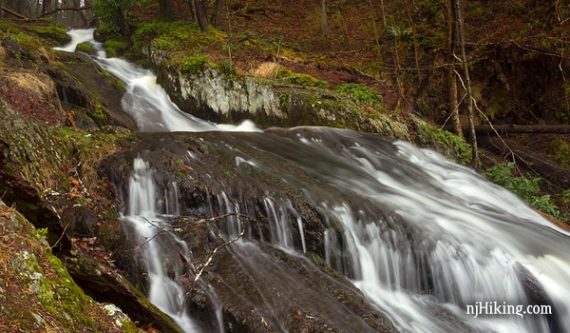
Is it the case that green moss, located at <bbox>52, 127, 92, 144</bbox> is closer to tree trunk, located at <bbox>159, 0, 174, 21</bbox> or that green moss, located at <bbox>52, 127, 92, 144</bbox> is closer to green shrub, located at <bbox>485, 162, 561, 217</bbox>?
green shrub, located at <bbox>485, 162, 561, 217</bbox>

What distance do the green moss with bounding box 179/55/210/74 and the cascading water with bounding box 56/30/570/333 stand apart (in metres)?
4.02

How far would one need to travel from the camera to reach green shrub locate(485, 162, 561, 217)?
405 inches

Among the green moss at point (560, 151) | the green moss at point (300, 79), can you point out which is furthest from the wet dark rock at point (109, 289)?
the green moss at point (560, 151)

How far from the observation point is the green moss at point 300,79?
516 inches

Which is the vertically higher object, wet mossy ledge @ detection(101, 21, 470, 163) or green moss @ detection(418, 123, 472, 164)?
wet mossy ledge @ detection(101, 21, 470, 163)

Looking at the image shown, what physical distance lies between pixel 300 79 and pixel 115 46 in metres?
6.90

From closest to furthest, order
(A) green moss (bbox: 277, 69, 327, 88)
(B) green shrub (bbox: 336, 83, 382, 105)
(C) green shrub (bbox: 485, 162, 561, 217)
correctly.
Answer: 1. (C) green shrub (bbox: 485, 162, 561, 217)
2. (B) green shrub (bbox: 336, 83, 382, 105)
3. (A) green moss (bbox: 277, 69, 327, 88)

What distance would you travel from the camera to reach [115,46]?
15.8m

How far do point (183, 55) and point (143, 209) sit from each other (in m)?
8.07

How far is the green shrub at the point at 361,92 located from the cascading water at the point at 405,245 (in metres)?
4.48

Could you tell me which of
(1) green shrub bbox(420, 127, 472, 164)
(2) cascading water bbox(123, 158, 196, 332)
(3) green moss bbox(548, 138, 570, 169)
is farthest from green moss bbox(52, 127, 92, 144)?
(3) green moss bbox(548, 138, 570, 169)

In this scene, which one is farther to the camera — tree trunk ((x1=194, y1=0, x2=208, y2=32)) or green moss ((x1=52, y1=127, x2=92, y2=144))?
tree trunk ((x1=194, y1=0, x2=208, y2=32))

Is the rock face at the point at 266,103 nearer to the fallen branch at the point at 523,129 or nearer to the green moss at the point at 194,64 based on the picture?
the green moss at the point at 194,64

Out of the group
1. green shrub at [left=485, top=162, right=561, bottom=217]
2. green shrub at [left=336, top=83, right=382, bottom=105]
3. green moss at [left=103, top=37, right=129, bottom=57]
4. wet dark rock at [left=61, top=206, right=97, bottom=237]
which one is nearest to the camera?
wet dark rock at [left=61, top=206, right=97, bottom=237]
